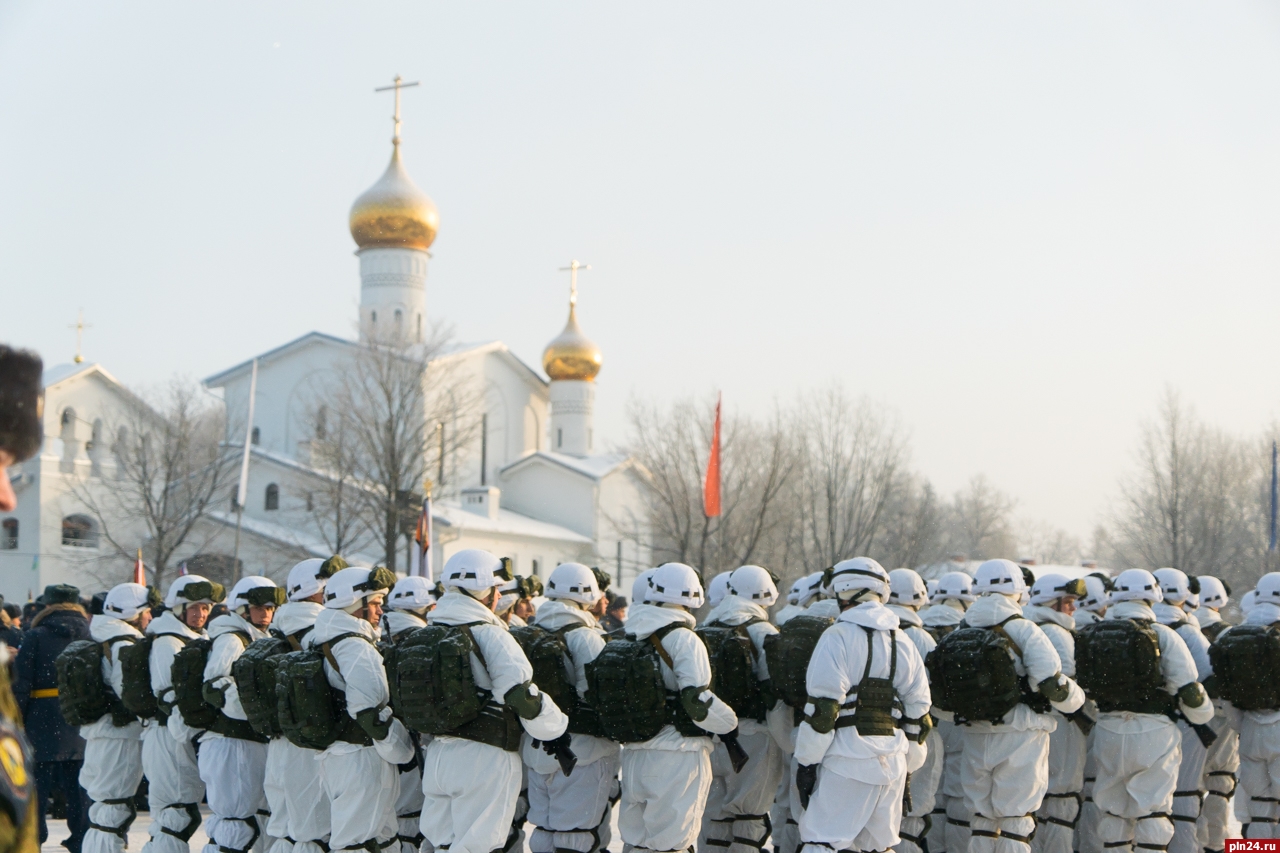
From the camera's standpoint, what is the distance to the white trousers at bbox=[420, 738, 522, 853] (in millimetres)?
7227

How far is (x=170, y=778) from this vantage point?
9.14 m

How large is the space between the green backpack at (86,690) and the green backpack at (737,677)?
15.8ft

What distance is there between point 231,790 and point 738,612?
4049 mm

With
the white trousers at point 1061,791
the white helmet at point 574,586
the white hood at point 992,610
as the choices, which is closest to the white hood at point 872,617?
the white hood at point 992,610

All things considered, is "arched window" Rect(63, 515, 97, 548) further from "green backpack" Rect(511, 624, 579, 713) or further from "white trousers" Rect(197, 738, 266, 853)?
"green backpack" Rect(511, 624, 579, 713)

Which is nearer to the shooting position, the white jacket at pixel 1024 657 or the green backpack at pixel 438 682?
the green backpack at pixel 438 682

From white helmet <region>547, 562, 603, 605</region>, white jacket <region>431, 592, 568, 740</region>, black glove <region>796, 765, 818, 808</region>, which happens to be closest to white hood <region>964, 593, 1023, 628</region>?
black glove <region>796, 765, 818, 808</region>

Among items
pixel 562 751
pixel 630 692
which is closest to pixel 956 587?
pixel 630 692

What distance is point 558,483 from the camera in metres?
50.4

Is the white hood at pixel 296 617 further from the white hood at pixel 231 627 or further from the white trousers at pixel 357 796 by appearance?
the white trousers at pixel 357 796

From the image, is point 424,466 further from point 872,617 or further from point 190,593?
point 872,617

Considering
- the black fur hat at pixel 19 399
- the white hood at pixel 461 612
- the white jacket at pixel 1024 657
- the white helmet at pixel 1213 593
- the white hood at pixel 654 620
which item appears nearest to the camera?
the black fur hat at pixel 19 399

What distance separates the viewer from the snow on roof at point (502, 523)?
42.0 m

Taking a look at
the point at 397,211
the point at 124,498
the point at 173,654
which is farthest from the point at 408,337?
the point at 173,654
